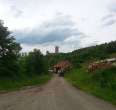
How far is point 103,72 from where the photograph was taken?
1730 inches

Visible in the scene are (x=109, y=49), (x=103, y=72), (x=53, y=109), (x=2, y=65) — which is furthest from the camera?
(x=109, y=49)

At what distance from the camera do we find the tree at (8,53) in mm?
49694

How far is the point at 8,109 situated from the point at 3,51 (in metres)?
35.0

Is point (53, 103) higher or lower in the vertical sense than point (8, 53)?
lower

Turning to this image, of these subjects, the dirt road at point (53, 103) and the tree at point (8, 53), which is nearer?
the dirt road at point (53, 103)

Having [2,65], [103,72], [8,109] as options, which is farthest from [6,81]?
[8,109]

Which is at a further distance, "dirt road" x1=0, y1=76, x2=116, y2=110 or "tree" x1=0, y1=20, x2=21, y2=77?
"tree" x1=0, y1=20, x2=21, y2=77

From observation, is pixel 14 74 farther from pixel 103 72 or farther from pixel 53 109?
pixel 53 109

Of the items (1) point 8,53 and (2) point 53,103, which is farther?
(1) point 8,53

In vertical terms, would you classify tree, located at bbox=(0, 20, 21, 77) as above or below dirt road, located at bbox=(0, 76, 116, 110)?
above

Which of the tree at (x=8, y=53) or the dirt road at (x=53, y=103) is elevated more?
the tree at (x=8, y=53)

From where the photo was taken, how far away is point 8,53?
5094 cm

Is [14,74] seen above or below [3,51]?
below

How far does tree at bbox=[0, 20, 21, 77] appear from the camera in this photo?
4969 centimetres
